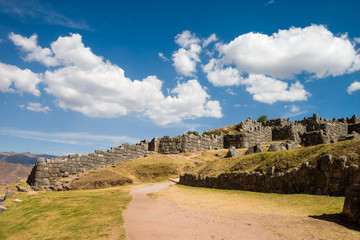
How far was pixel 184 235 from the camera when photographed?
664 cm

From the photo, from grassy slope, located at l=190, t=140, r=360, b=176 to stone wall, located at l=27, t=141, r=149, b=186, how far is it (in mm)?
13956

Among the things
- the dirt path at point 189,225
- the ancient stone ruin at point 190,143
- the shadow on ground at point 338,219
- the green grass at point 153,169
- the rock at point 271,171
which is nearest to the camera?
the dirt path at point 189,225

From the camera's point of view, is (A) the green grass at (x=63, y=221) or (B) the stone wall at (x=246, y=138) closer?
(A) the green grass at (x=63, y=221)

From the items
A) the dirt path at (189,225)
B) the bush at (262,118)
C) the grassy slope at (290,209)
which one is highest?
the bush at (262,118)

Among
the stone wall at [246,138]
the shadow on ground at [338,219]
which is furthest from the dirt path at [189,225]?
the stone wall at [246,138]

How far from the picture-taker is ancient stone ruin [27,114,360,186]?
25.6 m

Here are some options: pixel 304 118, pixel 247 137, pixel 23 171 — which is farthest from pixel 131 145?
pixel 304 118

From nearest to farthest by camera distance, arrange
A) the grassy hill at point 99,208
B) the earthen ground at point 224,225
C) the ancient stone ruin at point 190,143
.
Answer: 1. the earthen ground at point 224,225
2. the grassy hill at point 99,208
3. the ancient stone ruin at point 190,143

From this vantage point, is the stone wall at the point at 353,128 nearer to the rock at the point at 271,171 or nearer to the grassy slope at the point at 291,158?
the grassy slope at the point at 291,158

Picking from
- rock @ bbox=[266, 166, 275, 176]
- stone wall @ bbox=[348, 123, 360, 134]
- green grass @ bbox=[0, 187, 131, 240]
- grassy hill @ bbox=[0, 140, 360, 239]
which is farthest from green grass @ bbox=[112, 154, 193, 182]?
stone wall @ bbox=[348, 123, 360, 134]

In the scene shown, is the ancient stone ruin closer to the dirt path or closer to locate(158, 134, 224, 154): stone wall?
locate(158, 134, 224, 154): stone wall

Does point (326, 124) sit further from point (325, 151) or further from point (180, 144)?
point (325, 151)

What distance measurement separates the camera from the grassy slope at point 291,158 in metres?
11.9

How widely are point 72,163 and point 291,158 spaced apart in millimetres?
21798
